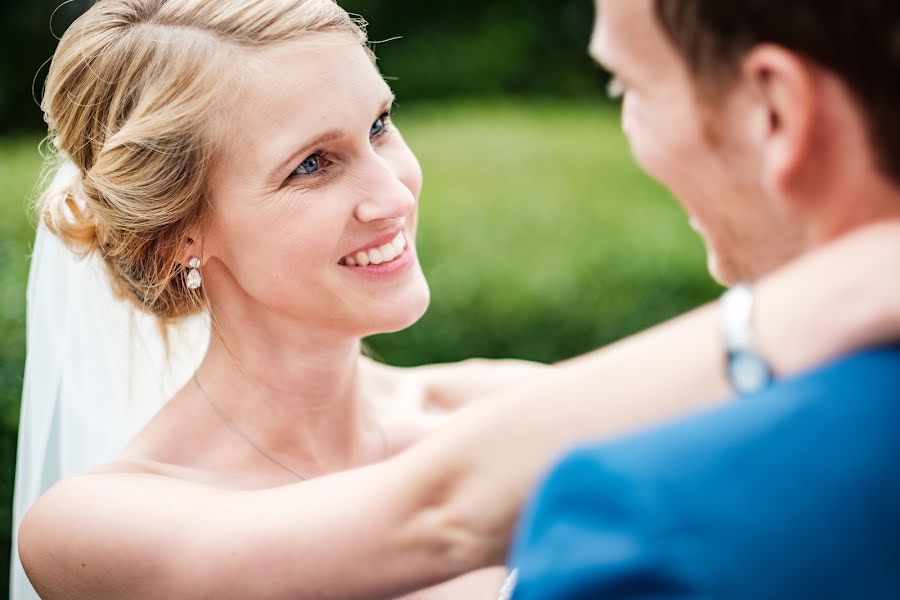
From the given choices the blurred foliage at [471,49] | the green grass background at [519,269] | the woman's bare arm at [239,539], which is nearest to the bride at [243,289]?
the woman's bare arm at [239,539]

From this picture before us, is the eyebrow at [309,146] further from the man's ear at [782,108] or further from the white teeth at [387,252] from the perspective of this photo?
the man's ear at [782,108]

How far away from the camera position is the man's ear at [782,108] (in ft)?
4.62

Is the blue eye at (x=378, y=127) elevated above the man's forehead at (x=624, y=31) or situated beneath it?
situated beneath

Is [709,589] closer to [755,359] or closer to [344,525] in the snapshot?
[755,359]

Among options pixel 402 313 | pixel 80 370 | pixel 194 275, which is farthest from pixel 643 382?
pixel 80 370

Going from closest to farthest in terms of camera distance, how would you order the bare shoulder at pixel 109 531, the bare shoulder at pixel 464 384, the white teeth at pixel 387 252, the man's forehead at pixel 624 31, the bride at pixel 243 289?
the man's forehead at pixel 624 31
the bride at pixel 243 289
the bare shoulder at pixel 109 531
the white teeth at pixel 387 252
the bare shoulder at pixel 464 384

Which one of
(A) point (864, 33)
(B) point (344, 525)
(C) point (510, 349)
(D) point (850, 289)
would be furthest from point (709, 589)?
(C) point (510, 349)

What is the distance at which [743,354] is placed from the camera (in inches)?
A: 55.2

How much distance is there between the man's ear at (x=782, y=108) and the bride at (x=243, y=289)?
0.64 m

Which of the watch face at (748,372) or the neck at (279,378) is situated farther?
the neck at (279,378)

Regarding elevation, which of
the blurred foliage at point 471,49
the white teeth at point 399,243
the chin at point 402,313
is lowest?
the blurred foliage at point 471,49

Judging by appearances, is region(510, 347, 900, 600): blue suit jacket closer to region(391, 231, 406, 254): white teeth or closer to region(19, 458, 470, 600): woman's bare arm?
region(19, 458, 470, 600): woman's bare arm

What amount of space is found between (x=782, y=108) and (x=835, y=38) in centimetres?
12

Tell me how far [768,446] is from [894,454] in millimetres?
173
